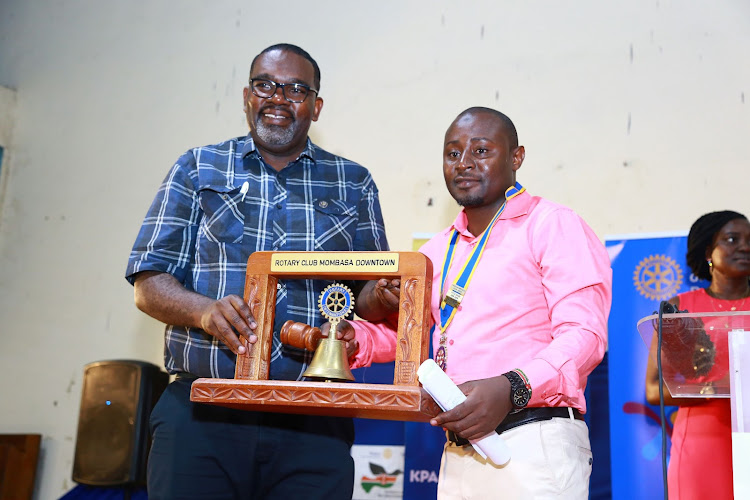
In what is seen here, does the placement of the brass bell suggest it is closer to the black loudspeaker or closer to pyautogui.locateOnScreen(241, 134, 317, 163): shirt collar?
pyautogui.locateOnScreen(241, 134, 317, 163): shirt collar

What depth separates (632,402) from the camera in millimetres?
3658

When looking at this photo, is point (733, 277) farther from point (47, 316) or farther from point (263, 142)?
point (47, 316)

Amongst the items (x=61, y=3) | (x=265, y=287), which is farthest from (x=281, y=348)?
(x=61, y=3)

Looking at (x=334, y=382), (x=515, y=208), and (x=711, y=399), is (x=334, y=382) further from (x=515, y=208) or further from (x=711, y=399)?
(x=711, y=399)

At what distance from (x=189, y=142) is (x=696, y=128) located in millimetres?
3315

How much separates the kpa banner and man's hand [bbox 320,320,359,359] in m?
1.86

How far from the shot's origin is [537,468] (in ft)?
6.72

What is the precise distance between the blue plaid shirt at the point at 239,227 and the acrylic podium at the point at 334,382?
0.23 metres

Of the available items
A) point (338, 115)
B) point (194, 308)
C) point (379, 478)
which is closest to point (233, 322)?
point (194, 308)

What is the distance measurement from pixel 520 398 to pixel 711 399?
1706 mm

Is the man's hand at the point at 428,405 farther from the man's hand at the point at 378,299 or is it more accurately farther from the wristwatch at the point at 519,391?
the man's hand at the point at 378,299

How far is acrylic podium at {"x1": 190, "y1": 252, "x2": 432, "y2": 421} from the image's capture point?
1.91 m

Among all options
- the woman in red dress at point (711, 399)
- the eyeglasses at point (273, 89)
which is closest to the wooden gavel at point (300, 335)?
the eyeglasses at point (273, 89)

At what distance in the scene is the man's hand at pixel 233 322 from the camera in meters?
2.13
